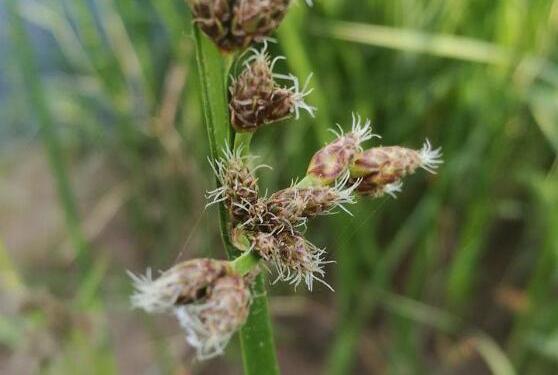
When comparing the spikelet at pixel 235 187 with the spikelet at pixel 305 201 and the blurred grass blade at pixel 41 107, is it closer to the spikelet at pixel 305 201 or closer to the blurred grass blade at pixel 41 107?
the spikelet at pixel 305 201

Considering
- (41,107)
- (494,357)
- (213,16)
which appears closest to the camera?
(213,16)

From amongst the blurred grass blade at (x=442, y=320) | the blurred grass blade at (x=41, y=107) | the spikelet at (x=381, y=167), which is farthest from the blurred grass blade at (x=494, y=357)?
the spikelet at (x=381, y=167)

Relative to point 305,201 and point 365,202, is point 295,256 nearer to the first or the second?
point 305,201

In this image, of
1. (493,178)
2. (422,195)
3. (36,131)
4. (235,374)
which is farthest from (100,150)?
(493,178)

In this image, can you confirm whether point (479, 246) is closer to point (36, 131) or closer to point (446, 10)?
point (446, 10)

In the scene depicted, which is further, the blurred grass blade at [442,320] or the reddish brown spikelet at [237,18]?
the blurred grass blade at [442,320]

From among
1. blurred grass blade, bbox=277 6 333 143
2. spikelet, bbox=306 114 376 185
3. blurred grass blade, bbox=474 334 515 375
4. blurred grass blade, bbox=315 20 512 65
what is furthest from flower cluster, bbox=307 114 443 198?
blurred grass blade, bbox=474 334 515 375

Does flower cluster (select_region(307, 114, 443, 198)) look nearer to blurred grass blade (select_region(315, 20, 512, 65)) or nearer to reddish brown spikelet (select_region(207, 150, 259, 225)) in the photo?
reddish brown spikelet (select_region(207, 150, 259, 225))

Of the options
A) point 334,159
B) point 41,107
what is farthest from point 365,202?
point 334,159
